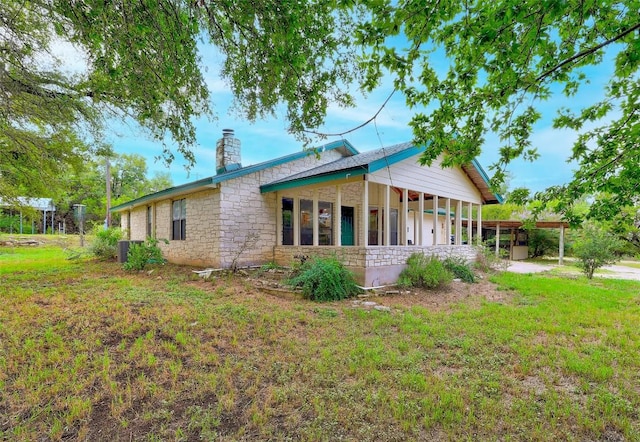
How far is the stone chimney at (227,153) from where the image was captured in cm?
1064

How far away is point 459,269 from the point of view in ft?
32.1

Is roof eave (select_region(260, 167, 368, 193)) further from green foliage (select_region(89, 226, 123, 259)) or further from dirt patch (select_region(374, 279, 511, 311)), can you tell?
green foliage (select_region(89, 226, 123, 259))

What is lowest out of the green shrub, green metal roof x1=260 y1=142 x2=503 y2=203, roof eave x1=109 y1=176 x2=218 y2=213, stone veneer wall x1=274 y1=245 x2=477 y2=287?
the green shrub

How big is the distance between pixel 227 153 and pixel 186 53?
685 cm

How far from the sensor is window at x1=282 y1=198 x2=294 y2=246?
10742 millimetres

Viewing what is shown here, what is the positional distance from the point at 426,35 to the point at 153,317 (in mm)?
5436

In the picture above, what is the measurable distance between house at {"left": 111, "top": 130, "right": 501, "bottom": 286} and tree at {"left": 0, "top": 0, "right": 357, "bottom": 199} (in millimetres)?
3444

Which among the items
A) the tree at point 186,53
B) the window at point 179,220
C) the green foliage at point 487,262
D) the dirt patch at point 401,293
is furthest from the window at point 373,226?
the tree at point 186,53

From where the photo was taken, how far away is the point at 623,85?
11.5 feet

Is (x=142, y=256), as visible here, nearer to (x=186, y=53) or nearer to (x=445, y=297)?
(x=186, y=53)

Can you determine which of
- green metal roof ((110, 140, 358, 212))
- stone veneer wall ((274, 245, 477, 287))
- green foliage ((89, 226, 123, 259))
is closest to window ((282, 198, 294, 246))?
stone veneer wall ((274, 245, 477, 287))

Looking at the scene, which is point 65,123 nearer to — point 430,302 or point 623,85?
→ point 430,302

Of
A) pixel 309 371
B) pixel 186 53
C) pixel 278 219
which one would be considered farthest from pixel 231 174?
pixel 309 371

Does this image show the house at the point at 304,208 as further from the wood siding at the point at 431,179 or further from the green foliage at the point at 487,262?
the green foliage at the point at 487,262
